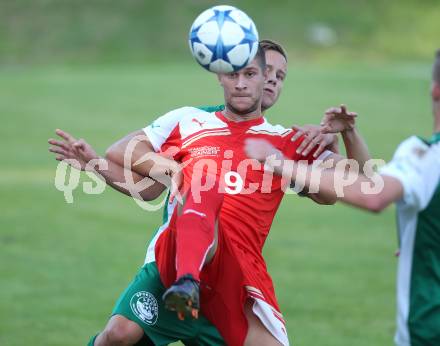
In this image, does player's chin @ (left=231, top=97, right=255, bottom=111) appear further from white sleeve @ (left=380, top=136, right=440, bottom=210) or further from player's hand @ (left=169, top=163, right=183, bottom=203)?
white sleeve @ (left=380, top=136, right=440, bottom=210)

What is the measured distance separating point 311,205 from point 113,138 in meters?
7.48

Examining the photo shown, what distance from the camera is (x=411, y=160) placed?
5.01m

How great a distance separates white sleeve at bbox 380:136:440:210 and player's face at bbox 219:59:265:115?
198 cm

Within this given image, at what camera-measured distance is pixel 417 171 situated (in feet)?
16.4

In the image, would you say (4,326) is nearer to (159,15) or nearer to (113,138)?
(113,138)

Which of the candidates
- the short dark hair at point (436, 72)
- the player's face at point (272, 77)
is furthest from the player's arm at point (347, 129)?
the short dark hair at point (436, 72)

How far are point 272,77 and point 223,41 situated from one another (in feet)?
2.72

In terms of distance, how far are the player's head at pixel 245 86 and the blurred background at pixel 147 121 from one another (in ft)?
10.6

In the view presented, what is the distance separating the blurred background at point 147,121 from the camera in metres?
10.8

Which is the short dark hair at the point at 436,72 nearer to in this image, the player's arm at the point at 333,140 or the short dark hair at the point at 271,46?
Answer: the player's arm at the point at 333,140

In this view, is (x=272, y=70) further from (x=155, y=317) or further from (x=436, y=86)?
(x=436, y=86)

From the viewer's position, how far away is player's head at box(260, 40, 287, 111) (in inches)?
289

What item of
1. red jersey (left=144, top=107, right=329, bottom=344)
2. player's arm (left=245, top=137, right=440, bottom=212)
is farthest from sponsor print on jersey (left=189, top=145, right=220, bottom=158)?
player's arm (left=245, top=137, right=440, bottom=212)

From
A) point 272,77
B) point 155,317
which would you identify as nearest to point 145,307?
point 155,317
